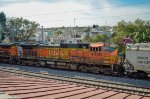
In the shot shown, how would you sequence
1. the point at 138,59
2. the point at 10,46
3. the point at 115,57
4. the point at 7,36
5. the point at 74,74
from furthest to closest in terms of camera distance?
1. the point at 7,36
2. the point at 10,46
3. the point at 74,74
4. the point at 115,57
5. the point at 138,59

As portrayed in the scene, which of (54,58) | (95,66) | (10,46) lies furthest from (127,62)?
(10,46)

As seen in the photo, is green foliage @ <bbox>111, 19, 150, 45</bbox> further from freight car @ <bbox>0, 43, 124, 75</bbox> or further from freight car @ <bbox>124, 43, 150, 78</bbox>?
freight car @ <bbox>124, 43, 150, 78</bbox>

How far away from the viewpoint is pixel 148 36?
53.1 metres

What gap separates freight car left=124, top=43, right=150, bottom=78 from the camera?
23.7 metres

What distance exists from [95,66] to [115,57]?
3.00m

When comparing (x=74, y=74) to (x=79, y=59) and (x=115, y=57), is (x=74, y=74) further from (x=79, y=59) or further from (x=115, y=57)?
(x=115, y=57)

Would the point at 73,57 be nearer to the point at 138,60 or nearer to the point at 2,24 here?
the point at 138,60

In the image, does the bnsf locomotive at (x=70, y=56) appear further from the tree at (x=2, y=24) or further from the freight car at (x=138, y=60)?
the tree at (x=2, y=24)

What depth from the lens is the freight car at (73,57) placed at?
87.2 ft

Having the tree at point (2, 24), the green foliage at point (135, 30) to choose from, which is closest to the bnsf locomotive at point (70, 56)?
the green foliage at point (135, 30)

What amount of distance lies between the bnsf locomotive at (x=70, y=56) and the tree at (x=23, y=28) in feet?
151

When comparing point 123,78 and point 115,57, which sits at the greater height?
point 115,57

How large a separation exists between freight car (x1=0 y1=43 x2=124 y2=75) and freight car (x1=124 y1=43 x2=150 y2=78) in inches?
53.7

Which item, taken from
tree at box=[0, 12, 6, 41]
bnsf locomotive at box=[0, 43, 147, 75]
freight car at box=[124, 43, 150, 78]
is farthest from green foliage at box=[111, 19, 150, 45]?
tree at box=[0, 12, 6, 41]
